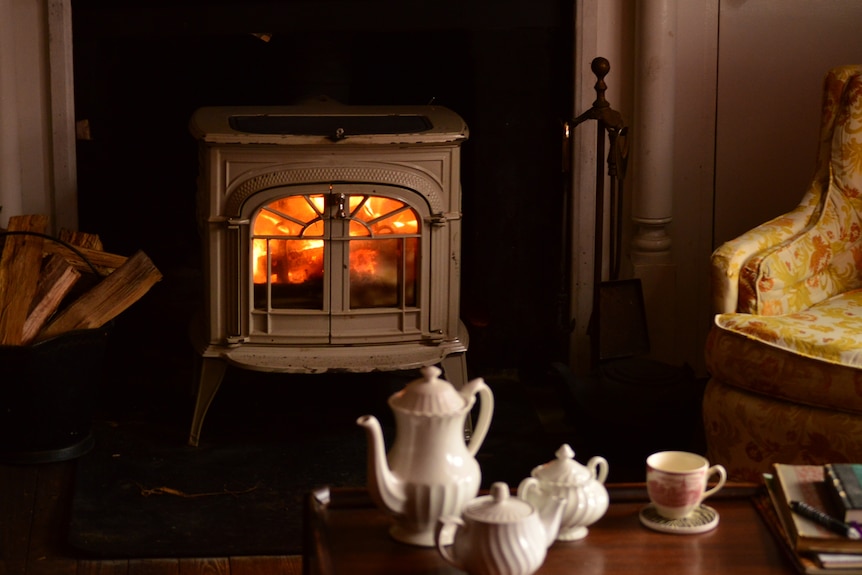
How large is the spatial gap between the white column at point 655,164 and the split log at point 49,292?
142 cm

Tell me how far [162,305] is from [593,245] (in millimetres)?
1162

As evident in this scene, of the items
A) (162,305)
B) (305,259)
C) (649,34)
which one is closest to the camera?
(305,259)

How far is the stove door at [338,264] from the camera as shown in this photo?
2723mm

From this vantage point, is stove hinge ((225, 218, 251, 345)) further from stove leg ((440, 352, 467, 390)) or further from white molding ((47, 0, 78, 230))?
white molding ((47, 0, 78, 230))

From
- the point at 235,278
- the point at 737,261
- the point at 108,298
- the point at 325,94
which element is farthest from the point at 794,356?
the point at 108,298

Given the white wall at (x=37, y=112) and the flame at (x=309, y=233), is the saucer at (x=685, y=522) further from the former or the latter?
the white wall at (x=37, y=112)

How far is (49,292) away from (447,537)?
1.53 meters

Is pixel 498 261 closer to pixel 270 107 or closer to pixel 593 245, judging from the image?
pixel 593 245

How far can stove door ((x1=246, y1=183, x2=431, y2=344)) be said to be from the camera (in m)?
2.72

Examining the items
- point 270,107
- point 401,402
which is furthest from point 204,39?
point 401,402

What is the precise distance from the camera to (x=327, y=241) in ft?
8.95

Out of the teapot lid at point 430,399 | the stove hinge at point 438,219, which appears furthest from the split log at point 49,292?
the teapot lid at point 430,399

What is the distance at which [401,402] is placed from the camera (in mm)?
1548

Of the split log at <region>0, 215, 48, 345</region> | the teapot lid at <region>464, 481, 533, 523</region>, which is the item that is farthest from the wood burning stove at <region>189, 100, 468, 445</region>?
the teapot lid at <region>464, 481, 533, 523</region>
